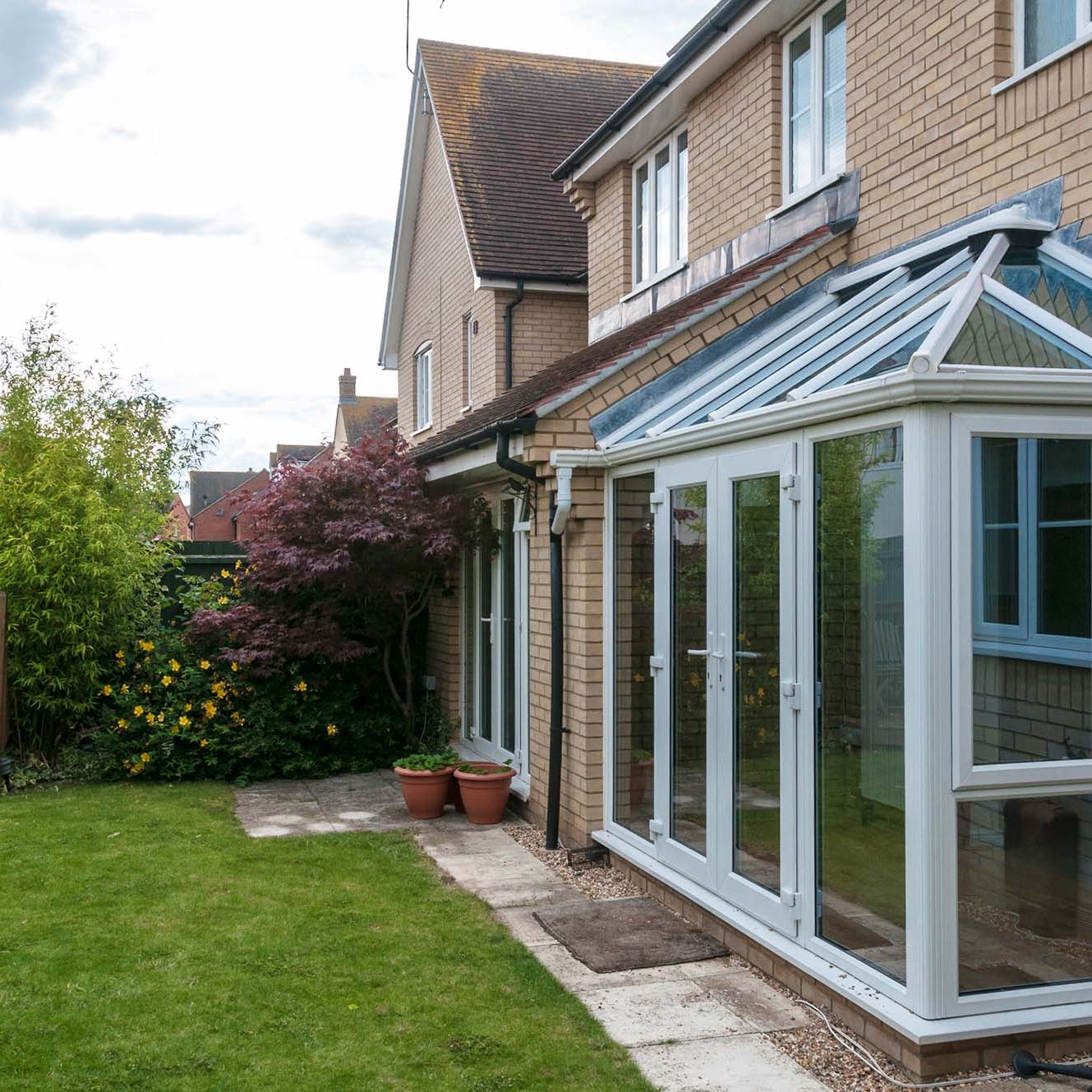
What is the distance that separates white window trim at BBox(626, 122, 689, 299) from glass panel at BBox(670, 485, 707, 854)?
13.9ft

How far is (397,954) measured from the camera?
6.21m

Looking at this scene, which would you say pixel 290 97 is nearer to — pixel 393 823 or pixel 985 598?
pixel 393 823

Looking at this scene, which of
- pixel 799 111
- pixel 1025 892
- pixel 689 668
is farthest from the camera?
pixel 799 111

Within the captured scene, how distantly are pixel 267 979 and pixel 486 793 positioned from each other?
11.7 feet

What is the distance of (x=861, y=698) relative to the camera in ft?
16.7

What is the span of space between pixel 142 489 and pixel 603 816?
6858 mm

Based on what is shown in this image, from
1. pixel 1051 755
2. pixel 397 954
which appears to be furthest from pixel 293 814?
pixel 1051 755

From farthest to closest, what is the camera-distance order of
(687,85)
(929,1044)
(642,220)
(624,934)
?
1. (642,220)
2. (687,85)
3. (624,934)
4. (929,1044)

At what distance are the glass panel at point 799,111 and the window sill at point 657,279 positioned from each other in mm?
1603

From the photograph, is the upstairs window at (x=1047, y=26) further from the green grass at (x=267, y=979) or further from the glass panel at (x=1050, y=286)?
the green grass at (x=267, y=979)

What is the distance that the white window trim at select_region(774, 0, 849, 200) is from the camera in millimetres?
8258

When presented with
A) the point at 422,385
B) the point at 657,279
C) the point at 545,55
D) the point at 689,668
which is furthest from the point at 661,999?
the point at 545,55

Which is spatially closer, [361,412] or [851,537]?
[851,537]

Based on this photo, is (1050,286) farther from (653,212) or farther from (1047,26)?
(653,212)
